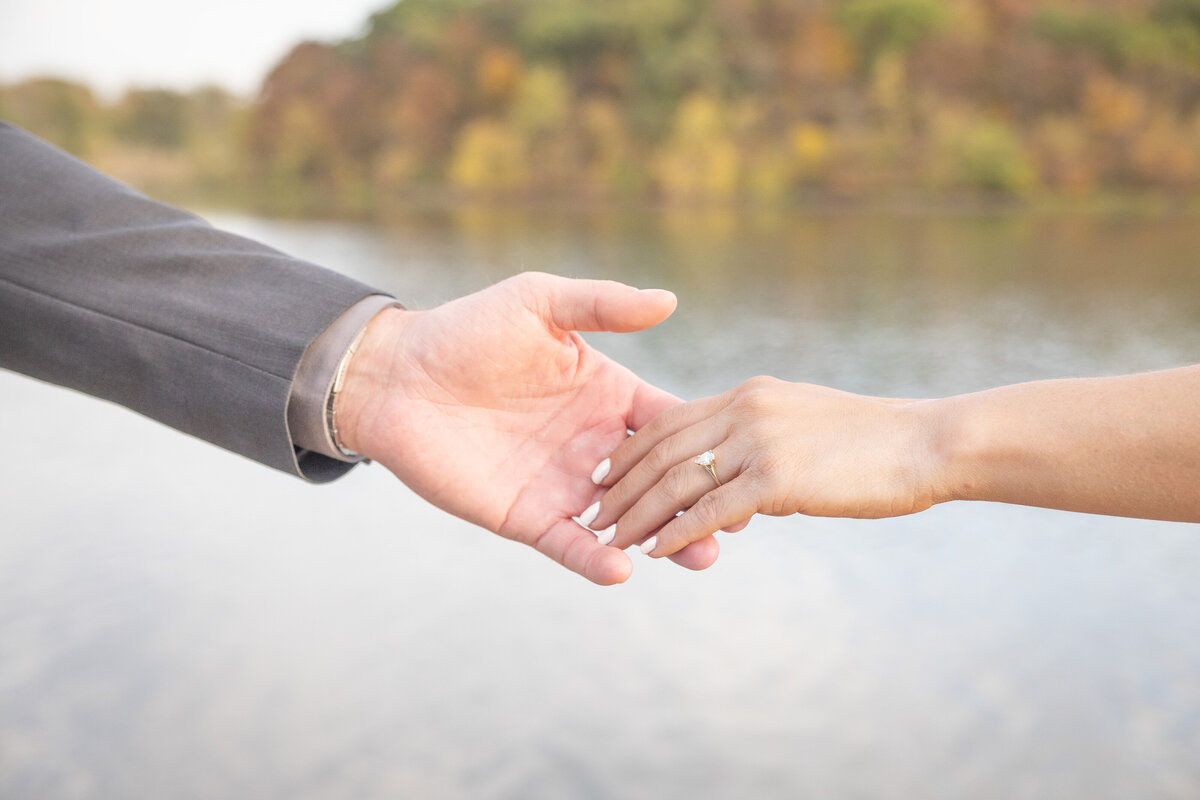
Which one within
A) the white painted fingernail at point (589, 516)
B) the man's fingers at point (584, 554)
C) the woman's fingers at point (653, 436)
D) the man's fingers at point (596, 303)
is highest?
the man's fingers at point (596, 303)

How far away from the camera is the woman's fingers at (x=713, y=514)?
124 cm

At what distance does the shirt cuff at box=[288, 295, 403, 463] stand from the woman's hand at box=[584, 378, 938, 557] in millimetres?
444

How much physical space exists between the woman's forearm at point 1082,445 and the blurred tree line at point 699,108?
10.9 meters

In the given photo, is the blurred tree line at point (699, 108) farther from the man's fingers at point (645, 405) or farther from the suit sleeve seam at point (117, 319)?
the suit sleeve seam at point (117, 319)

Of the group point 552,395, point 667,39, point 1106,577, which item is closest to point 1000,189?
point 667,39

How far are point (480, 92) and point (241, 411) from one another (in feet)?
46.3

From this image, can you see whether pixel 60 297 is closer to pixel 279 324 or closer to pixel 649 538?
pixel 279 324

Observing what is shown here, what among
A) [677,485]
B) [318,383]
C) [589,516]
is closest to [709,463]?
[677,485]

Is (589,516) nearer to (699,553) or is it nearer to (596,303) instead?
(699,553)

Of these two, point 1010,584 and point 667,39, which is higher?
point 667,39

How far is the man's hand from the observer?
136cm

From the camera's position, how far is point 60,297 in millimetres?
1262

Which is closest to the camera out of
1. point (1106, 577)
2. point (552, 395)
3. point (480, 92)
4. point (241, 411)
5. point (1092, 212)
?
point (241, 411)

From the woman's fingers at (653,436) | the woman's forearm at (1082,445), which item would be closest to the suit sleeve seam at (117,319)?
the woman's fingers at (653,436)
